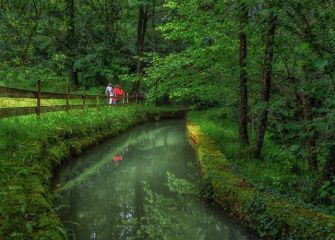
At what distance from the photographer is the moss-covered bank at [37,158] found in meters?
4.32

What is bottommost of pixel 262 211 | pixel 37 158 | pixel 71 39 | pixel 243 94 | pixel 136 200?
pixel 136 200

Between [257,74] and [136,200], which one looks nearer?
[136,200]

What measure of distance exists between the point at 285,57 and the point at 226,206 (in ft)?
10.5

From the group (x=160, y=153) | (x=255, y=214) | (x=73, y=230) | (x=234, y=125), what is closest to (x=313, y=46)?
(x=255, y=214)

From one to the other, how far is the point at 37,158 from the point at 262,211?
184 inches

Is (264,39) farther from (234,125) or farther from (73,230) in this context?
(234,125)

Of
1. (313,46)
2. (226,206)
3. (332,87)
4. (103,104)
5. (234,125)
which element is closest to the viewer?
(313,46)

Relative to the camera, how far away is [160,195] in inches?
326

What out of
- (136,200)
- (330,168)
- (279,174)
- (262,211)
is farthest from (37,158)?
(330,168)

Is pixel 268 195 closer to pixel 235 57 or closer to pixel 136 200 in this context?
pixel 136 200

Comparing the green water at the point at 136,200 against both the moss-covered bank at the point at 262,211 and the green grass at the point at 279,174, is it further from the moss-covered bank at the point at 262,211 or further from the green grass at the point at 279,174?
the green grass at the point at 279,174

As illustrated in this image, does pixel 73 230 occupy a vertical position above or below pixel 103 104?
below

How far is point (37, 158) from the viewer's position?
788 centimetres

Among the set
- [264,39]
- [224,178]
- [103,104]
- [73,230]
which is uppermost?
[264,39]
